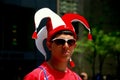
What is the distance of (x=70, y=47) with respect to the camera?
4.20 m

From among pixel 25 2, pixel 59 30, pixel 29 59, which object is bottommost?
pixel 29 59

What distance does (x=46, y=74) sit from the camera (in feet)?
13.5

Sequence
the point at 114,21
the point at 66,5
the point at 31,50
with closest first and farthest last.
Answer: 1. the point at 31,50
2. the point at 66,5
3. the point at 114,21

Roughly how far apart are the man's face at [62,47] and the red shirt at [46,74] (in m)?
0.13

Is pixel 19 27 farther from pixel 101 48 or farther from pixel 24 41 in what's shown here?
pixel 101 48

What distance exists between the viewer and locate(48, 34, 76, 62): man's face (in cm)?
418

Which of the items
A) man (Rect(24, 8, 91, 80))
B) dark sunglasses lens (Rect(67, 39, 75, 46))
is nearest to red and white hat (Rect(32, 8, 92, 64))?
man (Rect(24, 8, 91, 80))

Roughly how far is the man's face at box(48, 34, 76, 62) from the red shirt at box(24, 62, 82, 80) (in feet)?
0.42

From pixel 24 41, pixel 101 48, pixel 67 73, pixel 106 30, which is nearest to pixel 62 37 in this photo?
pixel 67 73

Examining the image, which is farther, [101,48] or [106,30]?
[106,30]

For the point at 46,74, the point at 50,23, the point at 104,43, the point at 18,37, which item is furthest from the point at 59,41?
the point at 104,43

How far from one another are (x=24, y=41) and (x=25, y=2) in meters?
2.36

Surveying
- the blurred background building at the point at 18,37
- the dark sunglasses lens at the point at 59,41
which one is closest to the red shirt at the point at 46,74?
the dark sunglasses lens at the point at 59,41

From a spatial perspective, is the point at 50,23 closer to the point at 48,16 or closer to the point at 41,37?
the point at 48,16
